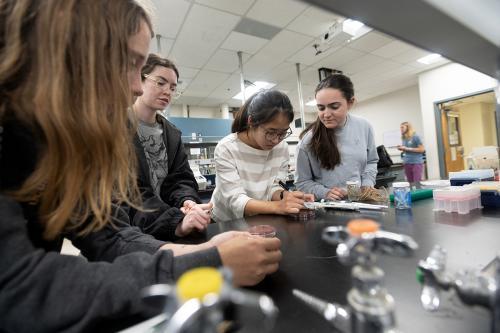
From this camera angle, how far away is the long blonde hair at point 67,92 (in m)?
0.37

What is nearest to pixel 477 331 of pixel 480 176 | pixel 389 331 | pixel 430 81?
pixel 389 331

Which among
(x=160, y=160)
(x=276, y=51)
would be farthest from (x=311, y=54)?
(x=160, y=160)

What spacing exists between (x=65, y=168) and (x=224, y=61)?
3892 millimetres

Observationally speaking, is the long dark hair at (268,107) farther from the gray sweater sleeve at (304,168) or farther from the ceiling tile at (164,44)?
the ceiling tile at (164,44)

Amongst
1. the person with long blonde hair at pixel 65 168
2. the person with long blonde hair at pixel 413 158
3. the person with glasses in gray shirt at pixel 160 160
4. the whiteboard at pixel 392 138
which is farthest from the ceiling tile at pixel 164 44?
the whiteboard at pixel 392 138

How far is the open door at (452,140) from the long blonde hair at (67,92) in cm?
598

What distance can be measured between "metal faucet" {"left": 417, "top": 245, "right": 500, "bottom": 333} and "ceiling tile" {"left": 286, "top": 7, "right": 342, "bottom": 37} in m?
3.12

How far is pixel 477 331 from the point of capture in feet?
0.90

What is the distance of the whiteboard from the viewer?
6.60m

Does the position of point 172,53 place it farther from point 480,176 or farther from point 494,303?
point 494,303

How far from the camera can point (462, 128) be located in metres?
6.35

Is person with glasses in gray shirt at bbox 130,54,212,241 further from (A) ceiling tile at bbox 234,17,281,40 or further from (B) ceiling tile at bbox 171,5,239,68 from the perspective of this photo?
(A) ceiling tile at bbox 234,17,281,40

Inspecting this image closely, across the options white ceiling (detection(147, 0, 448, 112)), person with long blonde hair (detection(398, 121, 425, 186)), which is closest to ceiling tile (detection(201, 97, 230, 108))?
white ceiling (detection(147, 0, 448, 112))

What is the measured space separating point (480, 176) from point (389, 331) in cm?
121
